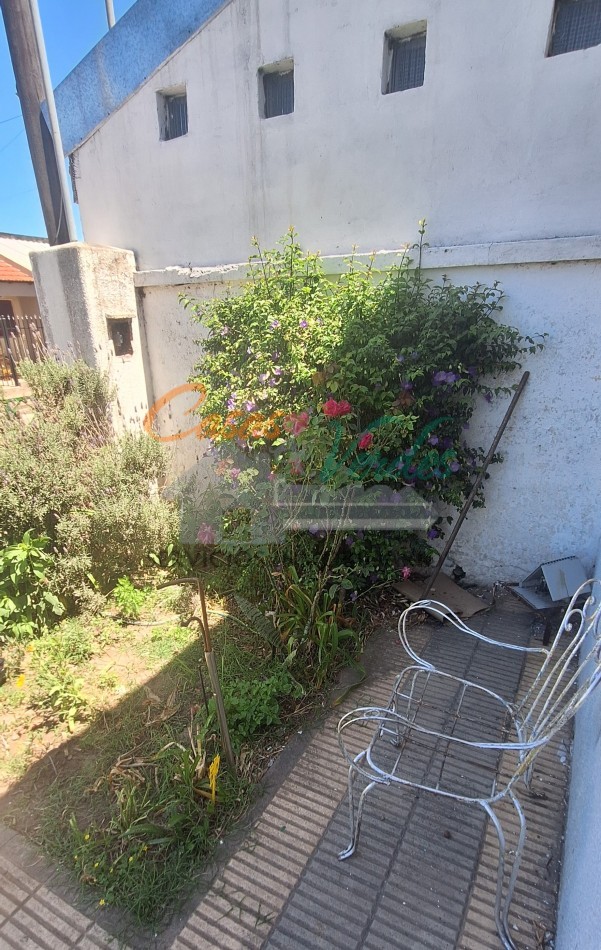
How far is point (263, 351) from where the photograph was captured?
3578 millimetres

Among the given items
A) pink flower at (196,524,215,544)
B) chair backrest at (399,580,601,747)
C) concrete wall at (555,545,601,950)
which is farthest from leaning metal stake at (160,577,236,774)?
pink flower at (196,524,215,544)

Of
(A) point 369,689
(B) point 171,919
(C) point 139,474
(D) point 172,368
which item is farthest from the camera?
(D) point 172,368

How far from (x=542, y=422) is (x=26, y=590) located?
3.93 m

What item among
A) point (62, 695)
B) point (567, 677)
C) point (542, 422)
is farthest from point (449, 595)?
point (62, 695)

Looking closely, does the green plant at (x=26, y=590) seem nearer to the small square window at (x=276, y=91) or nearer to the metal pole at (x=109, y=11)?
the small square window at (x=276, y=91)

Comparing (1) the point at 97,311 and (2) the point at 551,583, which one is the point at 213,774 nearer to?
(2) the point at 551,583

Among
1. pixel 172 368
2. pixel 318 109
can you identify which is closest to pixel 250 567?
pixel 172 368

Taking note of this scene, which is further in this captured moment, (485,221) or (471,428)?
(471,428)

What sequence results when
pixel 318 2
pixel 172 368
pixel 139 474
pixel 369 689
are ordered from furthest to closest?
1. pixel 172 368
2. pixel 139 474
3. pixel 318 2
4. pixel 369 689

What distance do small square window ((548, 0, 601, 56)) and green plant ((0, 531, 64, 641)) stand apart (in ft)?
15.3

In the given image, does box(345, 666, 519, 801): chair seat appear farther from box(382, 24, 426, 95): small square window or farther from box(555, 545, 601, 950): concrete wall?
box(382, 24, 426, 95): small square window

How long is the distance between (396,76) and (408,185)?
0.79 metres

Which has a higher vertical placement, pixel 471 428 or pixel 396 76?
pixel 396 76

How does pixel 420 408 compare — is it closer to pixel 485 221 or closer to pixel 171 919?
pixel 485 221
